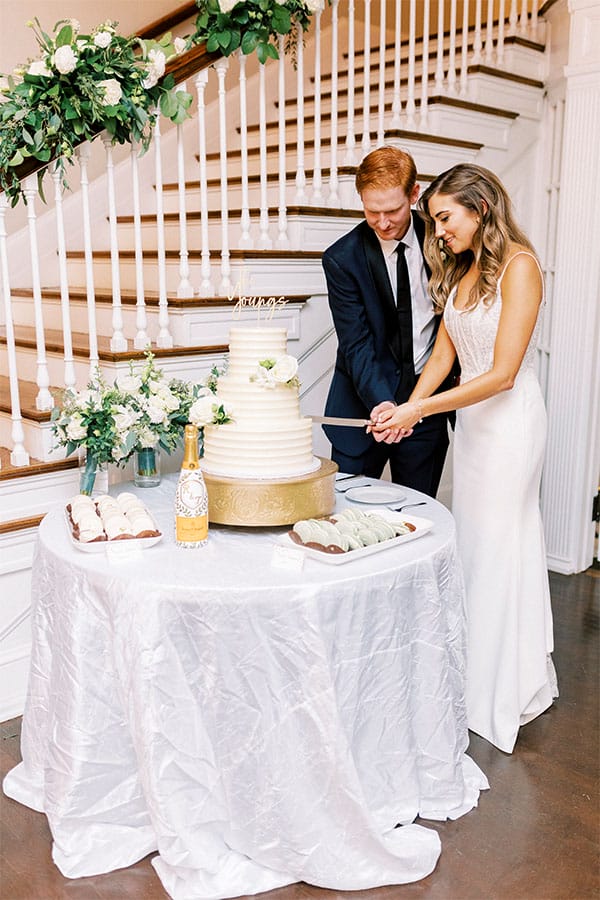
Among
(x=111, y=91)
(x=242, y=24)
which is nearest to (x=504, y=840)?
(x=111, y=91)

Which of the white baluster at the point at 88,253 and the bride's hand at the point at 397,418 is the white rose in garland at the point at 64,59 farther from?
the bride's hand at the point at 397,418

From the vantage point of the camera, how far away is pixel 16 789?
237 cm

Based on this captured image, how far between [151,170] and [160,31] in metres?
0.69

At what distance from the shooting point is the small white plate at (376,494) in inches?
97.7

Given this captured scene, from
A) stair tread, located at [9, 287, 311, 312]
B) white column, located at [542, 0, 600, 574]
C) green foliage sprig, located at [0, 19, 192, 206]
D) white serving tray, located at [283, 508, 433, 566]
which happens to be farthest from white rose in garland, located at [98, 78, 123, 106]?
white column, located at [542, 0, 600, 574]

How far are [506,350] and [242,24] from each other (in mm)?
1619

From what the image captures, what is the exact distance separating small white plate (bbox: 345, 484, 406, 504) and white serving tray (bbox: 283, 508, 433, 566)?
0.15 m

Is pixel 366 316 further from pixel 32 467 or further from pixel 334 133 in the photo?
pixel 32 467

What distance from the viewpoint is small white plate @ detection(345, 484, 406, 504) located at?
248 cm

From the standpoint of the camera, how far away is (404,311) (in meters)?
2.96

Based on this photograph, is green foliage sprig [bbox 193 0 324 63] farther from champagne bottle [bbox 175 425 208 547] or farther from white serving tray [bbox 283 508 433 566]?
white serving tray [bbox 283 508 433 566]

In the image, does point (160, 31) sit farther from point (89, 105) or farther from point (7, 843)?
point (7, 843)

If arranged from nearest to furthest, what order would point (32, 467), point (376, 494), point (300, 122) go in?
1. point (376, 494)
2. point (32, 467)
3. point (300, 122)

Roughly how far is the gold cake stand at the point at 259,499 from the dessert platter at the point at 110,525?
171mm
